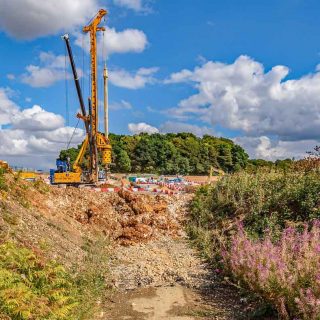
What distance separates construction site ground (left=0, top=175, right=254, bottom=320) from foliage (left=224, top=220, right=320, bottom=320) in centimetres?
64

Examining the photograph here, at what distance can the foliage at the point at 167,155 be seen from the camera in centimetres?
5503

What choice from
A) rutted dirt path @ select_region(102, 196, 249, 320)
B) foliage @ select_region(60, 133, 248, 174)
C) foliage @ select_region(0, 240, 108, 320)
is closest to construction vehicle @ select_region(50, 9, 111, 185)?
rutted dirt path @ select_region(102, 196, 249, 320)

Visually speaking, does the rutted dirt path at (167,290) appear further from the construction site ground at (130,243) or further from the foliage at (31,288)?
the foliage at (31,288)

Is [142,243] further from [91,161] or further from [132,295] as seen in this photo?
[91,161]

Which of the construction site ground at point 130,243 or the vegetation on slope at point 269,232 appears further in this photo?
the construction site ground at point 130,243

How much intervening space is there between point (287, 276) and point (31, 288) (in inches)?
138

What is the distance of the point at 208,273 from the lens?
885 cm

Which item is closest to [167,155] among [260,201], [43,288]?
[260,201]

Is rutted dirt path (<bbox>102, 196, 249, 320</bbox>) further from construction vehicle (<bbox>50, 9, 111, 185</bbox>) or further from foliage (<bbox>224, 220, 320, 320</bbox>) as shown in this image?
construction vehicle (<bbox>50, 9, 111, 185</bbox>)

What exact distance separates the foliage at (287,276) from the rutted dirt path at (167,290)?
2.08 feet

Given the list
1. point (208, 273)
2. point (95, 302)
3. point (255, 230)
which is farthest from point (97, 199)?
point (95, 302)

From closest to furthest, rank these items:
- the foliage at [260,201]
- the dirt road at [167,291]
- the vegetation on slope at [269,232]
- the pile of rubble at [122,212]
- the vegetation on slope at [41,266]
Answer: the vegetation on slope at [41,266] < the vegetation on slope at [269,232] < the dirt road at [167,291] < the foliage at [260,201] < the pile of rubble at [122,212]

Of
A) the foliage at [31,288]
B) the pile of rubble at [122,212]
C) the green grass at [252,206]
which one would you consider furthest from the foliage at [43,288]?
the pile of rubble at [122,212]

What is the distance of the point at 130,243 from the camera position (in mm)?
12180
